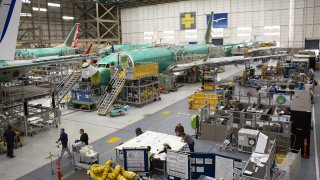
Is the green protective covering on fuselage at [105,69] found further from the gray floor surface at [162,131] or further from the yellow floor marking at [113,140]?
the yellow floor marking at [113,140]

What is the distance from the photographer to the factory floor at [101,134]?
14.0 m

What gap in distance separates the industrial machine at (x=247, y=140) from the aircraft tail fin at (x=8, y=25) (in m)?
13.9

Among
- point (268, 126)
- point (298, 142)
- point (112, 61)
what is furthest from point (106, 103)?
point (298, 142)

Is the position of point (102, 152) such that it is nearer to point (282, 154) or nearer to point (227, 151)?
point (227, 151)

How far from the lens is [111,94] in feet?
83.9

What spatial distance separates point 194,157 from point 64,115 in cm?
1596

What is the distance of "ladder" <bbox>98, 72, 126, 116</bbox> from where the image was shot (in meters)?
24.5

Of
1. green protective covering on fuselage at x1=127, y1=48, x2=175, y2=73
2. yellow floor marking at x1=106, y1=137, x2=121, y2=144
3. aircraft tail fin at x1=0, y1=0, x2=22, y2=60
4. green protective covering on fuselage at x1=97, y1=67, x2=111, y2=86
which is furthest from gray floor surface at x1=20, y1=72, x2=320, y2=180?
aircraft tail fin at x1=0, y1=0, x2=22, y2=60

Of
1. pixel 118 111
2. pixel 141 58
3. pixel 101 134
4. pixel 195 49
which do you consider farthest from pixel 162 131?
pixel 195 49

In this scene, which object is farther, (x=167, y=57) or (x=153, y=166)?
(x=167, y=57)

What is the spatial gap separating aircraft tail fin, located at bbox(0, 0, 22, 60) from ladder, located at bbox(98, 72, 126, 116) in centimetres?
980

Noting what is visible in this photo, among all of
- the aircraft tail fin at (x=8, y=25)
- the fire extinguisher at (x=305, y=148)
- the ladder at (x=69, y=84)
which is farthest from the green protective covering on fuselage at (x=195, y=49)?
the aircraft tail fin at (x=8, y=25)

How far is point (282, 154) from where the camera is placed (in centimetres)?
1536

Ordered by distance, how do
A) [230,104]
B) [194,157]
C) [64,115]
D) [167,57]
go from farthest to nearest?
1. [167,57]
2. [64,115]
3. [230,104]
4. [194,157]
